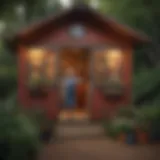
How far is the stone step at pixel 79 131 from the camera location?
35.5 ft

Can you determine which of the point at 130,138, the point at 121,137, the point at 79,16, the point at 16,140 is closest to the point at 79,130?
the point at 121,137

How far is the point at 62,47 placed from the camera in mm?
12250

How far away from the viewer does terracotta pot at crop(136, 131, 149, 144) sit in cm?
1042

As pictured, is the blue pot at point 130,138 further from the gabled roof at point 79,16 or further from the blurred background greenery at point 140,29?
the blurred background greenery at point 140,29

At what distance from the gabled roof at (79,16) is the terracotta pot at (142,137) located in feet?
9.39

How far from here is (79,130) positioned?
11172mm

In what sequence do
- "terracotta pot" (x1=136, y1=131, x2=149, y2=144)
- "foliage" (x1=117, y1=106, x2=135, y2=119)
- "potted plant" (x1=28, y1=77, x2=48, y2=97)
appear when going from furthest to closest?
1. "potted plant" (x1=28, y1=77, x2=48, y2=97)
2. "foliage" (x1=117, y1=106, x2=135, y2=119)
3. "terracotta pot" (x1=136, y1=131, x2=149, y2=144)

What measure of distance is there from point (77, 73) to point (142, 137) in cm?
450

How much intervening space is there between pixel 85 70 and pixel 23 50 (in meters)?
2.82

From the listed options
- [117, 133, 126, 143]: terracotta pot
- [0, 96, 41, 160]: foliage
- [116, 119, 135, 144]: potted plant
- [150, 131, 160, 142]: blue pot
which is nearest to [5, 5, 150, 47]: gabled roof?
[116, 119, 135, 144]: potted plant

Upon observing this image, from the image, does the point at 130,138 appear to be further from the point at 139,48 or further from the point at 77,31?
the point at 139,48

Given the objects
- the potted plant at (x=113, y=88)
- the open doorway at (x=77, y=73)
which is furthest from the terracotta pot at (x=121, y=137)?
the open doorway at (x=77, y=73)

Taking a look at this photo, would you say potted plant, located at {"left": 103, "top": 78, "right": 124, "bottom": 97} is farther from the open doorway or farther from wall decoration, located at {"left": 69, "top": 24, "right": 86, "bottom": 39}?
wall decoration, located at {"left": 69, "top": 24, "right": 86, "bottom": 39}

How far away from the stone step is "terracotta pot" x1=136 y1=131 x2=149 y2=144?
0.95 metres
